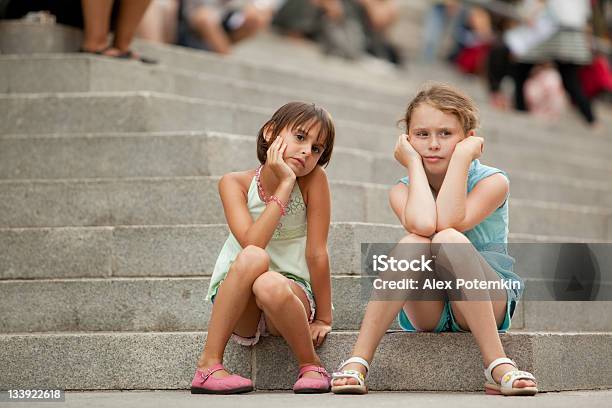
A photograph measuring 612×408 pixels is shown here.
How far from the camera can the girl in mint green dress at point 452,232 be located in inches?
186

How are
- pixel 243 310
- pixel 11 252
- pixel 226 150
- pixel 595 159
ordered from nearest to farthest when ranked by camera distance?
pixel 243 310, pixel 11 252, pixel 226 150, pixel 595 159

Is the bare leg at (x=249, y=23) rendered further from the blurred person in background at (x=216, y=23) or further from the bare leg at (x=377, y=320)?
the bare leg at (x=377, y=320)

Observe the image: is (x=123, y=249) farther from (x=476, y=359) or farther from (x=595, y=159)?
(x=595, y=159)

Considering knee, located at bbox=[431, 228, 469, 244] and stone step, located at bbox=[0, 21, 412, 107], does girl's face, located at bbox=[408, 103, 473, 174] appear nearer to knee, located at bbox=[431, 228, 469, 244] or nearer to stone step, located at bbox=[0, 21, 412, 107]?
knee, located at bbox=[431, 228, 469, 244]

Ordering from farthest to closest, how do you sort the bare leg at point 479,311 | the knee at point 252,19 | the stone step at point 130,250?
1. the knee at point 252,19
2. the stone step at point 130,250
3. the bare leg at point 479,311

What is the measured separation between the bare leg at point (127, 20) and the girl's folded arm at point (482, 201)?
3372mm

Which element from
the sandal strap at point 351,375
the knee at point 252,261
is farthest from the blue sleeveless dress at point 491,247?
the knee at point 252,261

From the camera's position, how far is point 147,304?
549cm

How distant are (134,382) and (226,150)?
6.08ft

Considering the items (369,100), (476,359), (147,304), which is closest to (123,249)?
(147,304)

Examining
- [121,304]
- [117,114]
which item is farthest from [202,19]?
[121,304]

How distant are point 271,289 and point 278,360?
0.46 m

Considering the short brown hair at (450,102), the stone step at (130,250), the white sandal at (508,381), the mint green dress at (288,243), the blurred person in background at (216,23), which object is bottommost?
the blurred person in background at (216,23)

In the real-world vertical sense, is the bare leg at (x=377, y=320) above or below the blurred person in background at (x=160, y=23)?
above
